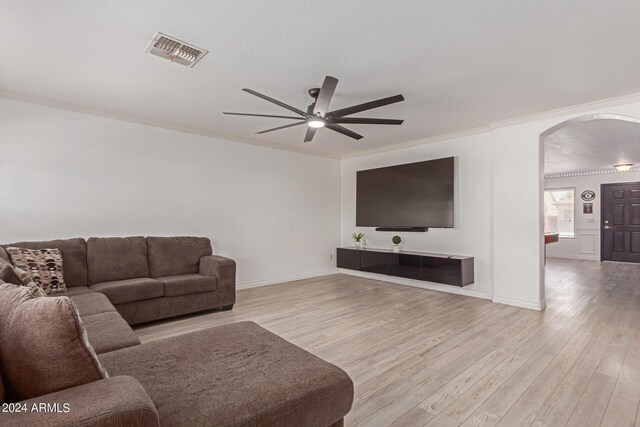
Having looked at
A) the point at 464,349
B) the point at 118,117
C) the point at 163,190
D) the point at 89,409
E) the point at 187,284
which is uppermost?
the point at 118,117

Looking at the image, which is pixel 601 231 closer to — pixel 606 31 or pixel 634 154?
pixel 634 154

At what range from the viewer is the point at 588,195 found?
28.8ft

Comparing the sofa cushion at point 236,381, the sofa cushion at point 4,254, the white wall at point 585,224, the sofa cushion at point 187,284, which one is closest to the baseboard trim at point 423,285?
the sofa cushion at point 187,284

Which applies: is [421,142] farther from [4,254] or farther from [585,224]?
[585,224]

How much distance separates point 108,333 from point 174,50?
2100mm

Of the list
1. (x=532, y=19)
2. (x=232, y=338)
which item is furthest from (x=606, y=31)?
(x=232, y=338)

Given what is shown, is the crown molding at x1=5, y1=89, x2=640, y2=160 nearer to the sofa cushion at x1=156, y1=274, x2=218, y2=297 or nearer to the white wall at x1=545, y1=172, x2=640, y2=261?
the sofa cushion at x1=156, y1=274, x2=218, y2=297

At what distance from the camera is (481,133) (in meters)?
4.68

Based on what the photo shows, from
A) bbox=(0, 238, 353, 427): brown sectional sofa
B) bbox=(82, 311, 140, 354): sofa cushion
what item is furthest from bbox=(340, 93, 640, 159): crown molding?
bbox=(82, 311, 140, 354): sofa cushion

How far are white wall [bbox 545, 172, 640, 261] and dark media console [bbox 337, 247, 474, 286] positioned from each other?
6.52 m

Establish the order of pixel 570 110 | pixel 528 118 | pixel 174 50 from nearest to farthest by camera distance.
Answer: pixel 174 50 → pixel 570 110 → pixel 528 118

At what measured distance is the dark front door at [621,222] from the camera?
806 centimetres

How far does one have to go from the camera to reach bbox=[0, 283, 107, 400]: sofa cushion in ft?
3.26

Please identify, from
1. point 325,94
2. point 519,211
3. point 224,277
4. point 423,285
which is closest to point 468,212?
point 519,211
